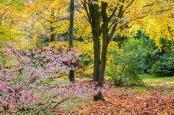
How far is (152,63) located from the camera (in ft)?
92.8

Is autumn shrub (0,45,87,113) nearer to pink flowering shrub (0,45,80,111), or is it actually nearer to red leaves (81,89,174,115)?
pink flowering shrub (0,45,80,111)

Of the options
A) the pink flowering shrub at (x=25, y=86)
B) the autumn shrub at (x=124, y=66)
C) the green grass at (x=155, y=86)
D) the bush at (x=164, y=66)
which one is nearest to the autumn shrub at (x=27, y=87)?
the pink flowering shrub at (x=25, y=86)

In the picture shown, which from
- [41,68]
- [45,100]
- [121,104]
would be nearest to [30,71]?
[41,68]

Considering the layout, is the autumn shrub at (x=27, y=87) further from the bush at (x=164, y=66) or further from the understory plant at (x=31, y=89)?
the bush at (x=164, y=66)

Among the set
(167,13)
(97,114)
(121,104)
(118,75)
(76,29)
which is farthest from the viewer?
(76,29)

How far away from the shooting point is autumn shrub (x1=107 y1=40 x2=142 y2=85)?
17281 millimetres

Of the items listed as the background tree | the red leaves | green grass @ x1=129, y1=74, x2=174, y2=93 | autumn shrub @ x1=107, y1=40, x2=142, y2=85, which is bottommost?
green grass @ x1=129, y1=74, x2=174, y2=93

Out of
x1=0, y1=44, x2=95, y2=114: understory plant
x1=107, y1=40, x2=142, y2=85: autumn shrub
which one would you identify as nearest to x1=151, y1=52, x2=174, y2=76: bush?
x1=107, y1=40, x2=142, y2=85: autumn shrub

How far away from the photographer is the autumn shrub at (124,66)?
17281 millimetres

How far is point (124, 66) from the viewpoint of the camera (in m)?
17.3

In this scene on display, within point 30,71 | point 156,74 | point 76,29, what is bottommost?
point 156,74

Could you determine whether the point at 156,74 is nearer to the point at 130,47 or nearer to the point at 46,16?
the point at 130,47

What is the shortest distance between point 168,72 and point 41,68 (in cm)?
2216

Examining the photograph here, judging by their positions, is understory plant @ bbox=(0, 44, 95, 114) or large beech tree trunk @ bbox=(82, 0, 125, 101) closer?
understory plant @ bbox=(0, 44, 95, 114)
